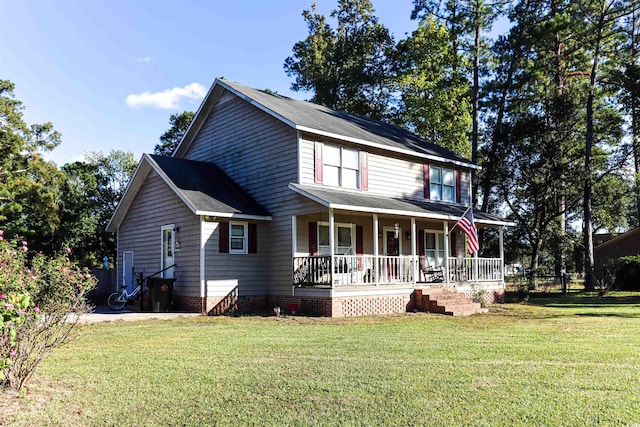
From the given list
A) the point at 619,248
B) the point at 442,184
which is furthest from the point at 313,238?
the point at 619,248

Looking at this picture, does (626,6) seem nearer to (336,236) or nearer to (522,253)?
(522,253)

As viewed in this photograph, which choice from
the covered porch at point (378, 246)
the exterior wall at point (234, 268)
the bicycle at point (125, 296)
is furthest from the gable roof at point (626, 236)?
the bicycle at point (125, 296)

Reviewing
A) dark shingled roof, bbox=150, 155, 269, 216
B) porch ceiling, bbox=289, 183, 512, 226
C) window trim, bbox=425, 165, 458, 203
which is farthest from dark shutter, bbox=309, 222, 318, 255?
window trim, bbox=425, 165, 458, 203

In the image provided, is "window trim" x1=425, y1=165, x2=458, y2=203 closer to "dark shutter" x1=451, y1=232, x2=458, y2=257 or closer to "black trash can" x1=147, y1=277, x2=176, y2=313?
"dark shutter" x1=451, y1=232, x2=458, y2=257

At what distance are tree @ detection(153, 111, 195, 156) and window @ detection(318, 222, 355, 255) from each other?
79.3 feet

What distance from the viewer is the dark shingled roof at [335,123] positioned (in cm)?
1733

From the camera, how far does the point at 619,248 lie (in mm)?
37438

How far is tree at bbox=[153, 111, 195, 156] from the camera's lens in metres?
38.6

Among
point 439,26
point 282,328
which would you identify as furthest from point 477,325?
point 439,26

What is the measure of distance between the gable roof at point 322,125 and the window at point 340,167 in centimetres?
55

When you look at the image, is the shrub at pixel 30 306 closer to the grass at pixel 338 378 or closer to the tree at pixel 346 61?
the grass at pixel 338 378

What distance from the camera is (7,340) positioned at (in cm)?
565

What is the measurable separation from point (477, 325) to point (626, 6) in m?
22.4

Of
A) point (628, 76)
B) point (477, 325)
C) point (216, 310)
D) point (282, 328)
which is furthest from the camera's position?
point (628, 76)
